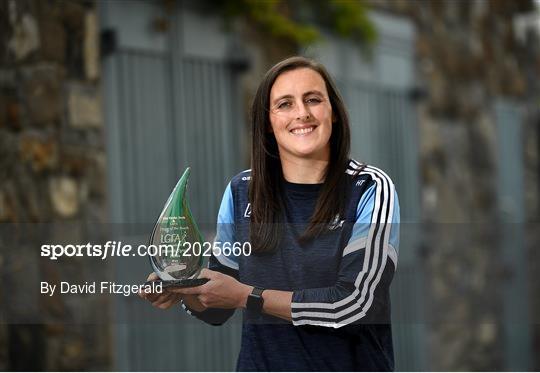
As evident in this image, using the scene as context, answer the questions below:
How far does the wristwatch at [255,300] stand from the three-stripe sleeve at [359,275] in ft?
0.25

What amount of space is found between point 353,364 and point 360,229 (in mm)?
320

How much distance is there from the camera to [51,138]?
4508mm

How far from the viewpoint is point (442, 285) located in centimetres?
626

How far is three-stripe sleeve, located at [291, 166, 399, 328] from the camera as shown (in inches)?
93.6

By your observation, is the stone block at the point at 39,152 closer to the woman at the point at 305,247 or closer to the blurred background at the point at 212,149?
the blurred background at the point at 212,149

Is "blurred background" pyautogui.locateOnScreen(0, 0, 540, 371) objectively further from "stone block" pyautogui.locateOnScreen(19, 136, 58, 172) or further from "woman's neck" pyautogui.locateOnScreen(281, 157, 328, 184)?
"woman's neck" pyautogui.locateOnScreen(281, 157, 328, 184)

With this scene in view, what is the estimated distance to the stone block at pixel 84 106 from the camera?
183 inches

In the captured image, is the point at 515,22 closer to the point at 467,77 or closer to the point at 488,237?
the point at 467,77

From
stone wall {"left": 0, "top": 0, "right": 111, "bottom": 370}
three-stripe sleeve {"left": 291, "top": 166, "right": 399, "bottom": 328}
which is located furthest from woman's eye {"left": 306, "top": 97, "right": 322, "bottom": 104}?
stone wall {"left": 0, "top": 0, "right": 111, "bottom": 370}

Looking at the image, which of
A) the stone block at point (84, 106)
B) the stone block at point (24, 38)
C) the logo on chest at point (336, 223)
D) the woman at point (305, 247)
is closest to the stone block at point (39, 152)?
the stone block at point (84, 106)

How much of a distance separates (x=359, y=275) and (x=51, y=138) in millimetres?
2450

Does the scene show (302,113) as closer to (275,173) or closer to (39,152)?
(275,173)

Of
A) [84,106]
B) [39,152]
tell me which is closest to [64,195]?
[39,152]

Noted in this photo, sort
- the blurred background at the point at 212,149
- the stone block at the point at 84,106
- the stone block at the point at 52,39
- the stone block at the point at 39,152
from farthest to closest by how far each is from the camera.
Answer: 1. the stone block at the point at 84,106
2. the stone block at the point at 52,39
3. the stone block at the point at 39,152
4. the blurred background at the point at 212,149
